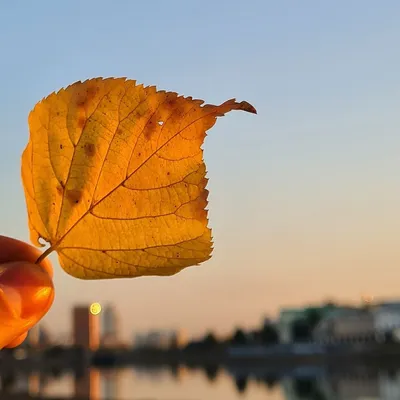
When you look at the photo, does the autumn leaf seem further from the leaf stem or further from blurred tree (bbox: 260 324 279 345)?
blurred tree (bbox: 260 324 279 345)

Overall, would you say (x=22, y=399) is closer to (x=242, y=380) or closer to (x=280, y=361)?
(x=242, y=380)

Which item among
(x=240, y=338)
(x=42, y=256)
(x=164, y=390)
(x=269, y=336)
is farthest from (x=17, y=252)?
(x=240, y=338)

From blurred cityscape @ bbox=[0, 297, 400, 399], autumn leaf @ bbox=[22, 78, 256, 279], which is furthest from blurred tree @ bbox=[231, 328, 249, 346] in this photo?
autumn leaf @ bbox=[22, 78, 256, 279]

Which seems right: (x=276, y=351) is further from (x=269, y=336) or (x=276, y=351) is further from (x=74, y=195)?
(x=74, y=195)

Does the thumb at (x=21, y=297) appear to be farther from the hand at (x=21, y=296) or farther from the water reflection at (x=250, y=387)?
the water reflection at (x=250, y=387)

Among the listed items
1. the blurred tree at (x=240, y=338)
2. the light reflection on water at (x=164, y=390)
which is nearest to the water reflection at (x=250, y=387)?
the light reflection on water at (x=164, y=390)

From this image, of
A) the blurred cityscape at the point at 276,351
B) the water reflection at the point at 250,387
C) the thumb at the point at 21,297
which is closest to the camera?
the thumb at the point at 21,297

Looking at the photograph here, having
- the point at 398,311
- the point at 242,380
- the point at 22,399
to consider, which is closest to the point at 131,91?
the point at 22,399
